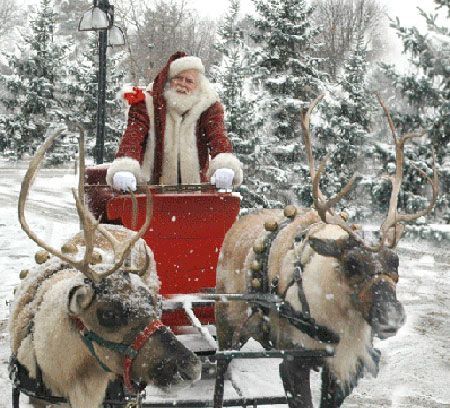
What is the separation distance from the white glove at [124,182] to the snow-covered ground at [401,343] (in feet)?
5.17

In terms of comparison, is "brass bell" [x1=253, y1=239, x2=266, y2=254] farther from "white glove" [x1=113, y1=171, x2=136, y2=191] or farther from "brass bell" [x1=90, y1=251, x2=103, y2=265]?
"brass bell" [x1=90, y1=251, x2=103, y2=265]

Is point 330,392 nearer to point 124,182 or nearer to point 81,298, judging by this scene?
point 81,298

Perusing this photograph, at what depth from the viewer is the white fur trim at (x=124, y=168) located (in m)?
5.30

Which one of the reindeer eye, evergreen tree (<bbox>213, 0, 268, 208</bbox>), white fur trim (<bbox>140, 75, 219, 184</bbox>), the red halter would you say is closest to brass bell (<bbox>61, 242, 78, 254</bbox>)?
the red halter

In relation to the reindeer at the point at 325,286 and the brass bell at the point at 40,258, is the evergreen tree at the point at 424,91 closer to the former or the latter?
the reindeer at the point at 325,286

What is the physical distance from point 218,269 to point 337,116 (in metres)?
11.6

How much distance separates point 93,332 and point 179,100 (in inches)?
121

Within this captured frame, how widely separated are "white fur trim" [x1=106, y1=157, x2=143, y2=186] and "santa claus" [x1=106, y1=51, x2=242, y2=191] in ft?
1.15

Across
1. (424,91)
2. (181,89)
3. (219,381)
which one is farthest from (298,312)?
(424,91)

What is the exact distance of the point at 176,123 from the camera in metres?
5.95

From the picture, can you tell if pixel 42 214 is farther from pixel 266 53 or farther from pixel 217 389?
pixel 217 389

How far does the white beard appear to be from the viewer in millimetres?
5883

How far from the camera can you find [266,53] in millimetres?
15555

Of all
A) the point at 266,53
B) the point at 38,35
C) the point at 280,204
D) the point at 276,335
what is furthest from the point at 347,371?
the point at 38,35
